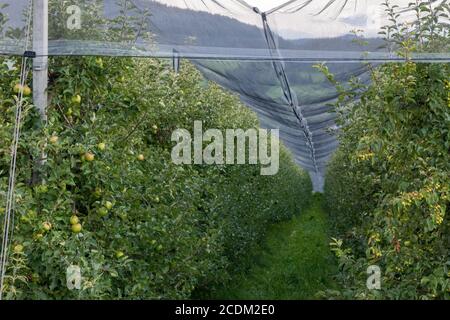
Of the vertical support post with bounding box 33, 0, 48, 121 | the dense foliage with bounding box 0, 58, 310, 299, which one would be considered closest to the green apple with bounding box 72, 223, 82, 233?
the dense foliage with bounding box 0, 58, 310, 299

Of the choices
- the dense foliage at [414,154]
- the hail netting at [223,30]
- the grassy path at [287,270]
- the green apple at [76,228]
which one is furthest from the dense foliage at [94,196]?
the grassy path at [287,270]

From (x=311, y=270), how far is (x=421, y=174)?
221 inches

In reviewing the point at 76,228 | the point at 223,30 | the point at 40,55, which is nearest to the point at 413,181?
the point at 223,30

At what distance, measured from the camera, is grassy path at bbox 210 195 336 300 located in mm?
7504

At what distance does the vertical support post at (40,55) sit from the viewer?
10.0 feet

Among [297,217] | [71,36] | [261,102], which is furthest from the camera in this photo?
[297,217]

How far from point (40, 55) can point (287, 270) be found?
6186 mm

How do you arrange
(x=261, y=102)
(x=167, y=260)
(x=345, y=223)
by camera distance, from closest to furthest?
(x=167, y=260) → (x=261, y=102) → (x=345, y=223)

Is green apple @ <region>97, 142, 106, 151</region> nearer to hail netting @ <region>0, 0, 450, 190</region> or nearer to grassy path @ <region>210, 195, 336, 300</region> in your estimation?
hail netting @ <region>0, 0, 450, 190</region>

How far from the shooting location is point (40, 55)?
3.07m

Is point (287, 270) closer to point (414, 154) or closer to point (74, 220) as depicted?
point (414, 154)
